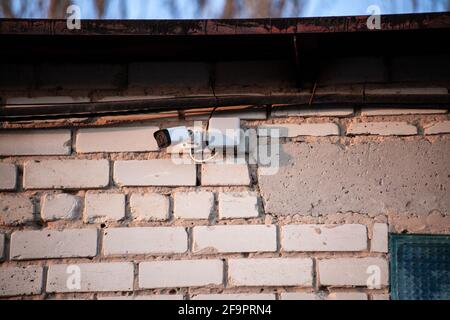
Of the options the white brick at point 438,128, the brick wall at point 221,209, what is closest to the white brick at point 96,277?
the brick wall at point 221,209

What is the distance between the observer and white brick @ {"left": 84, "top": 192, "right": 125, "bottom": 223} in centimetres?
237

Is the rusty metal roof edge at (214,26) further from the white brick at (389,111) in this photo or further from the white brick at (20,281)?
the white brick at (20,281)

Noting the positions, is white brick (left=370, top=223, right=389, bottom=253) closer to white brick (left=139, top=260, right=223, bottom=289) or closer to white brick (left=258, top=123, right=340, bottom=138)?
white brick (left=258, top=123, right=340, bottom=138)

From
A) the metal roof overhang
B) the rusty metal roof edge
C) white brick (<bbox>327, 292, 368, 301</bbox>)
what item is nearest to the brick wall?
white brick (<bbox>327, 292, 368, 301</bbox>)

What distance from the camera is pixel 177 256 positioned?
2.32 meters

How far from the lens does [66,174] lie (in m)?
2.40

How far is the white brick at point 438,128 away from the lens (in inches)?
94.2

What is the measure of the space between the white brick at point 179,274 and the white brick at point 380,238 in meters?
0.78

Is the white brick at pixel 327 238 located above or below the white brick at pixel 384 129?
below

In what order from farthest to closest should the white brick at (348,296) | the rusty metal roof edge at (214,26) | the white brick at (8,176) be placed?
the white brick at (8,176)
the white brick at (348,296)
the rusty metal roof edge at (214,26)

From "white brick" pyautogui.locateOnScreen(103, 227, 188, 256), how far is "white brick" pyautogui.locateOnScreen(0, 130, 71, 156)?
0.53m

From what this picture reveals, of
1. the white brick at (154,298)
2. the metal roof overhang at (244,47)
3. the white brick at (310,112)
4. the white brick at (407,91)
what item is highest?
the metal roof overhang at (244,47)

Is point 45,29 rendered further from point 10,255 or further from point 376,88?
point 376,88
